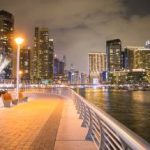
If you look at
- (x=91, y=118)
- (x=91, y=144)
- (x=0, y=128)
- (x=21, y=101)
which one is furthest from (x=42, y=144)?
(x=21, y=101)

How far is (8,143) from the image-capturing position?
31.6 ft

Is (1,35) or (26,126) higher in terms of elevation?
(1,35)

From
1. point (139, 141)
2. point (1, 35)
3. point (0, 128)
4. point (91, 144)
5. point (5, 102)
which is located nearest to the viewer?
point (139, 141)

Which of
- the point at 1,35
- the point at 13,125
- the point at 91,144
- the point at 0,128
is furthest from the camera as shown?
the point at 1,35

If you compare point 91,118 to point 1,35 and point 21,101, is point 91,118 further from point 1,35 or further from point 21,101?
point 1,35

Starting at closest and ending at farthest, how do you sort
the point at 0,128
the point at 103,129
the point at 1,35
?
1. the point at 103,129
2. the point at 0,128
3. the point at 1,35

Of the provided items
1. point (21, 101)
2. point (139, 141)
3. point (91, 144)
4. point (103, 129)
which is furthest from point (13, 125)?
point (21, 101)

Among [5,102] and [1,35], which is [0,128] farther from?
[1,35]

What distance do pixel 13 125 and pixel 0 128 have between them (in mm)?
985

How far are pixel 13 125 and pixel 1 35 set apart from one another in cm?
18948

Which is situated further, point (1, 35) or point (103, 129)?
point (1, 35)

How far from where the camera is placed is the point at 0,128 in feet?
42.5

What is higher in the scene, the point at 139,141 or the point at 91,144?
the point at 139,141

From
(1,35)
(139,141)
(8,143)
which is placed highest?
(1,35)
